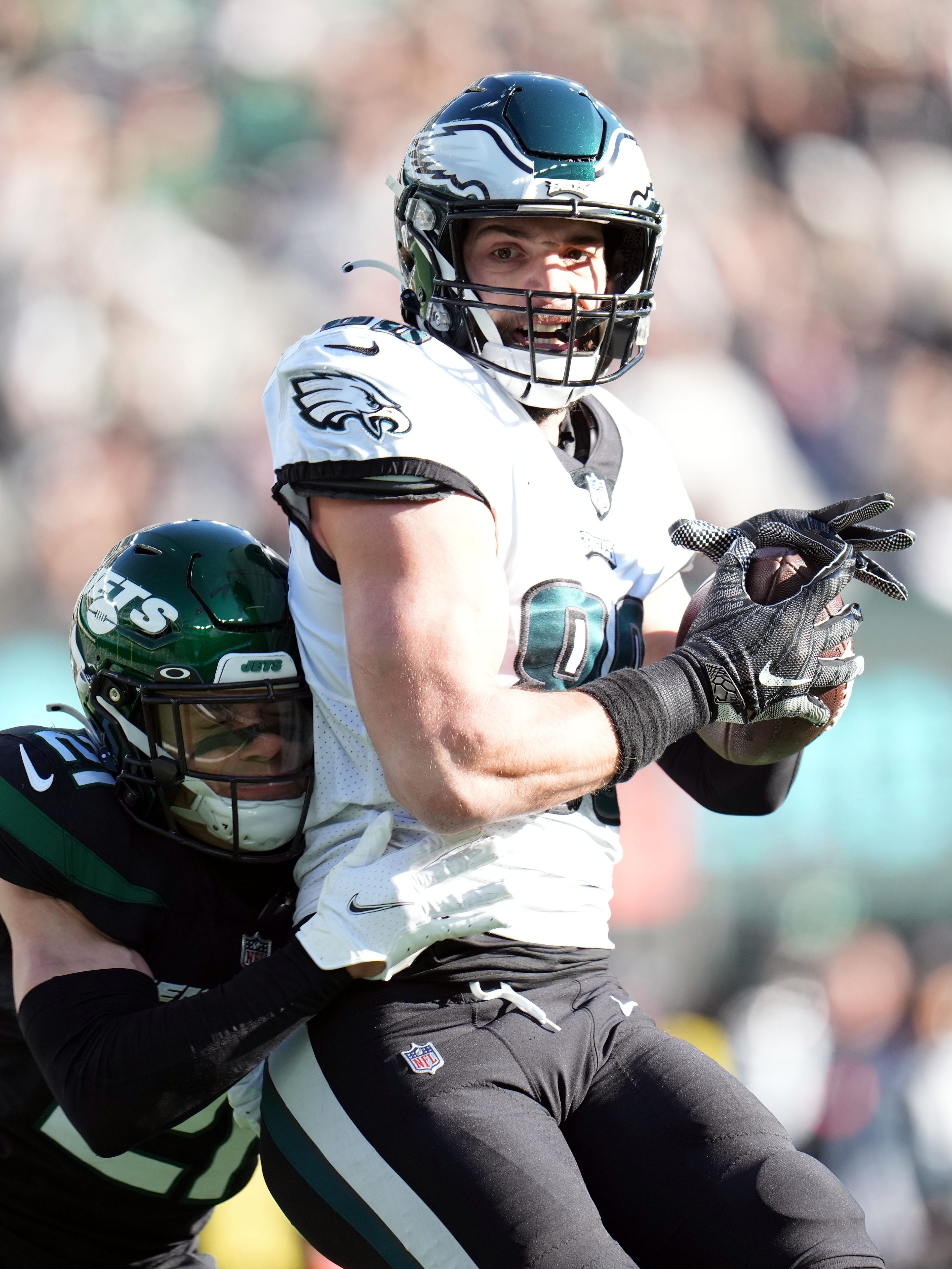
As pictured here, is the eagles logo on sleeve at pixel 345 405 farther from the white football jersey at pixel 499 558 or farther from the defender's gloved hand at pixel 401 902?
the defender's gloved hand at pixel 401 902

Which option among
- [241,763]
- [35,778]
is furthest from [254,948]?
[35,778]

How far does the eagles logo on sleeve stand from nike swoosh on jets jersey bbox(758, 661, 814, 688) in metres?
0.51

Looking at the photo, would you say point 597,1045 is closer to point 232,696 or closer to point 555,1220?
point 555,1220

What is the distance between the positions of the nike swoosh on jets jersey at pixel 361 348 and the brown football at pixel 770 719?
1.76ft

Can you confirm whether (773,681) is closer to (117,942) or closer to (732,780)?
(732,780)

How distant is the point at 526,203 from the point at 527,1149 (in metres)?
1.18

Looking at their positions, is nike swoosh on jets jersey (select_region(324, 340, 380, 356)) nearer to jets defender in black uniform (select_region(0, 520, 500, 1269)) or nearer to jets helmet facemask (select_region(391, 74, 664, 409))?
jets helmet facemask (select_region(391, 74, 664, 409))

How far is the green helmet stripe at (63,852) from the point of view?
5.30 feet

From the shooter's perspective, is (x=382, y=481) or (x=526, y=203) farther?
(x=526, y=203)

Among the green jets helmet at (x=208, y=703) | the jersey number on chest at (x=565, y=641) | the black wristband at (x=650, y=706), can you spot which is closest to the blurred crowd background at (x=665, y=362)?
the green jets helmet at (x=208, y=703)

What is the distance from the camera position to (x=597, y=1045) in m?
1.52

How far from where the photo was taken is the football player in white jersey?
136 cm

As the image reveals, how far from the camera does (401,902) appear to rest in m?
1.38

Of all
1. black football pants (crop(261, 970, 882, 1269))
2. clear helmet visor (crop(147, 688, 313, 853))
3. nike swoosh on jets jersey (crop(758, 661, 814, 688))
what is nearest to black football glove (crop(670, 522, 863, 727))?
nike swoosh on jets jersey (crop(758, 661, 814, 688))
